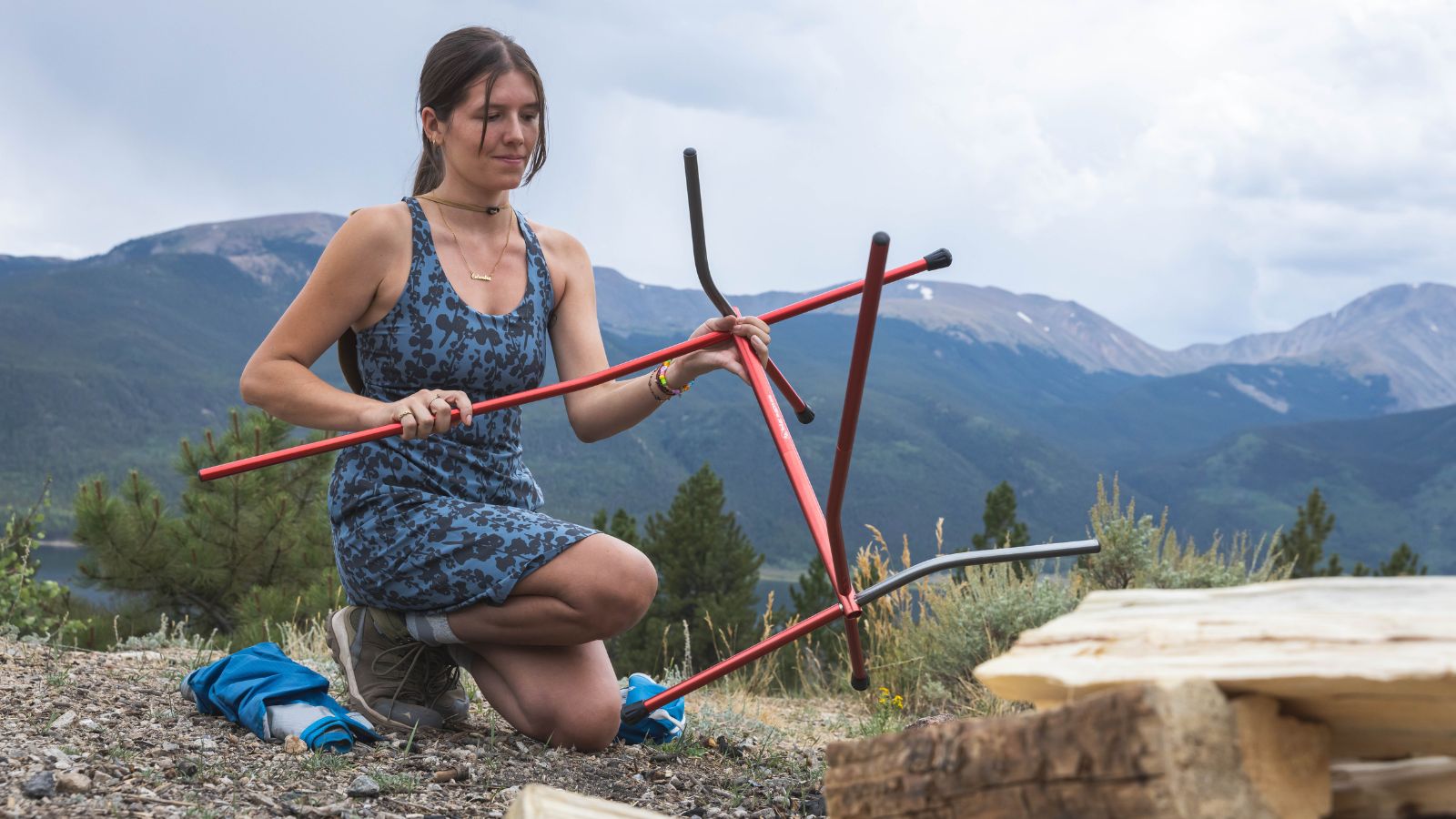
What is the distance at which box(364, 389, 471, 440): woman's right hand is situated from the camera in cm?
269

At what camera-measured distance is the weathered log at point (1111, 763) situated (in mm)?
1218

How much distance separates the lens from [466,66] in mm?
3047

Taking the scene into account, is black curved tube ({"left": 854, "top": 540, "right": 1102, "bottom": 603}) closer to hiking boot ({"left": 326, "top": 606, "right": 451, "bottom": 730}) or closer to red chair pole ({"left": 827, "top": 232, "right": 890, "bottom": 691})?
red chair pole ({"left": 827, "top": 232, "right": 890, "bottom": 691})

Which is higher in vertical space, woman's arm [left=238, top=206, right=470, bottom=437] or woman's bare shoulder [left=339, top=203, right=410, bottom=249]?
woman's bare shoulder [left=339, top=203, right=410, bottom=249]

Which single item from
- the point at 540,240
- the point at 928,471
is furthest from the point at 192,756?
the point at 928,471

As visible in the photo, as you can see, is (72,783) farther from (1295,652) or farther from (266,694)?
(1295,652)

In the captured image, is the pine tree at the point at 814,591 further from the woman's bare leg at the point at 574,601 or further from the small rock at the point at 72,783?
the small rock at the point at 72,783

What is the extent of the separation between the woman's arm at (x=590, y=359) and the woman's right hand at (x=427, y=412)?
53cm

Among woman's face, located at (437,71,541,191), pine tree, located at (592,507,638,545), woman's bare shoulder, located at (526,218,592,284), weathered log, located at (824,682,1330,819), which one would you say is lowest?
pine tree, located at (592,507,638,545)

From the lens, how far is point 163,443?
108188mm

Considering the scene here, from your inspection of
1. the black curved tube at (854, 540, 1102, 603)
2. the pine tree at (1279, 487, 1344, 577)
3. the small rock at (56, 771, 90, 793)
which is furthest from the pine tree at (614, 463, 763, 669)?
the small rock at (56, 771, 90, 793)

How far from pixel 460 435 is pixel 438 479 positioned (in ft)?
0.40

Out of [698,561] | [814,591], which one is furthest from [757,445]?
[814,591]

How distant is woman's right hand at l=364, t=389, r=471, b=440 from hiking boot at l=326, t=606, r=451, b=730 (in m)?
0.68
